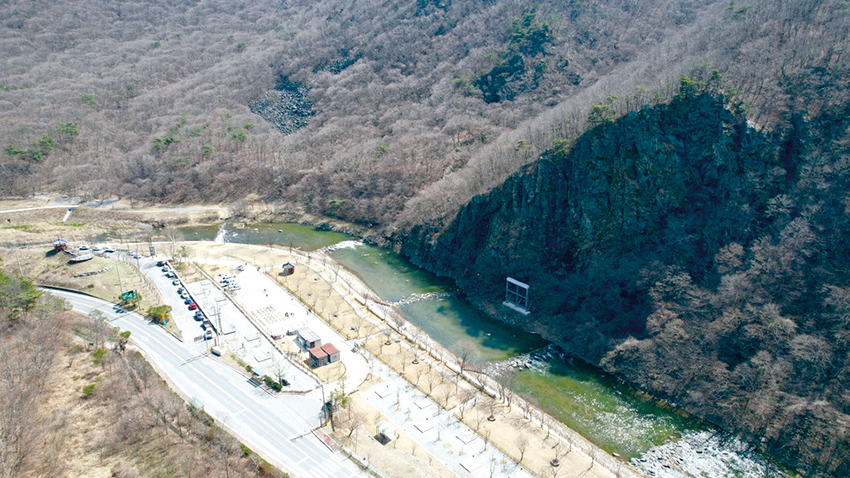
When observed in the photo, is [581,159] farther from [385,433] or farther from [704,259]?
[385,433]

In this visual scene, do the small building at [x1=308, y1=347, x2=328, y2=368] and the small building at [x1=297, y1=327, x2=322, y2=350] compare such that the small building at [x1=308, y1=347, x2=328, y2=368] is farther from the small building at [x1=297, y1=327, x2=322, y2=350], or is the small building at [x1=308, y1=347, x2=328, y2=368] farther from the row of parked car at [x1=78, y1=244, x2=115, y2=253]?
the row of parked car at [x1=78, y1=244, x2=115, y2=253]

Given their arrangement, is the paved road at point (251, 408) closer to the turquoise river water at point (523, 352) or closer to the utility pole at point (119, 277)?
the utility pole at point (119, 277)

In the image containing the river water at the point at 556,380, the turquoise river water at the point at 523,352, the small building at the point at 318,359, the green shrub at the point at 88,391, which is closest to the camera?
the green shrub at the point at 88,391

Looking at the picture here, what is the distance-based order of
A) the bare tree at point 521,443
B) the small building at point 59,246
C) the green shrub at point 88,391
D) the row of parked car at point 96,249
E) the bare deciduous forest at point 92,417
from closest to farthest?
1. the bare deciduous forest at point 92,417
2. the bare tree at point 521,443
3. the green shrub at point 88,391
4. the small building at point 59,246
5. the row of parked car at point 96,249

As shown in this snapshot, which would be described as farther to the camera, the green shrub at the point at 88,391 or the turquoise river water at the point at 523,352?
the turquoise river water at the point at 523,352

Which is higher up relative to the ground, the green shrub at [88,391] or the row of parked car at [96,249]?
the green shrub at [88,391]

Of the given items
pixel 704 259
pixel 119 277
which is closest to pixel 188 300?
pixel 119 277

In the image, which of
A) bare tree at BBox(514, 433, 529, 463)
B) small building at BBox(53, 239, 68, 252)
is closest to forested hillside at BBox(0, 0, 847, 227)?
small building at BBox(53, 239, 68, 252)

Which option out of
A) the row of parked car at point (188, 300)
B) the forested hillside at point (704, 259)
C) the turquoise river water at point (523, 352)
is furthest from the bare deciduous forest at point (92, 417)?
the forested hillside at point (704, 259)
